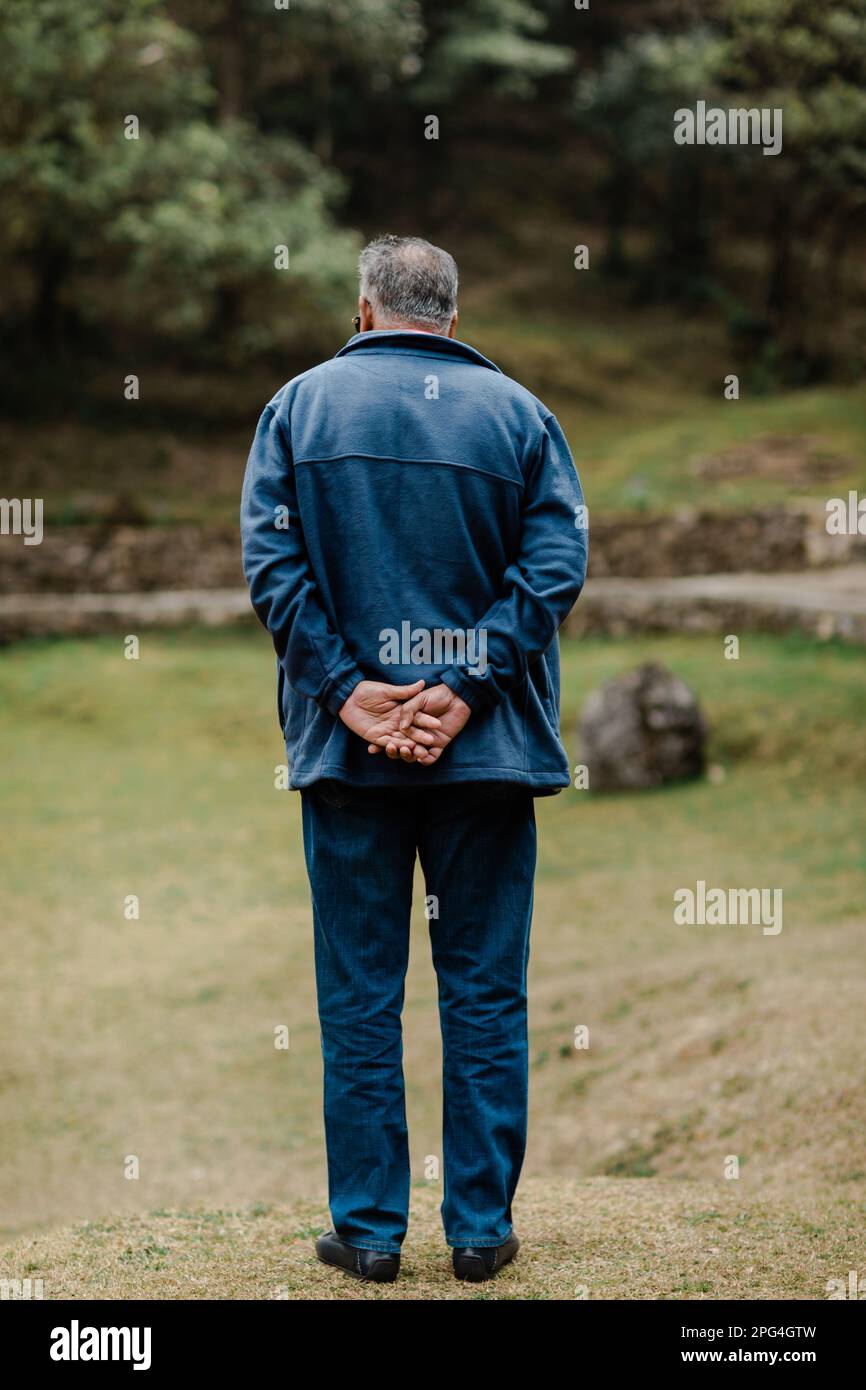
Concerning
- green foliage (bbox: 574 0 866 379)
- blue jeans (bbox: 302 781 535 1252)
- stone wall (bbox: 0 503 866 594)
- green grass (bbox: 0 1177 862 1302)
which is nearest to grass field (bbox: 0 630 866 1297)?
green grass (bbox: 0 1177 862 1302)

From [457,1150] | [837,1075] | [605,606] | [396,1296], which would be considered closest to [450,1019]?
[457,1150]

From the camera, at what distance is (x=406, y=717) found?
269 centimetres

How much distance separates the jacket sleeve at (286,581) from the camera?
2744mm

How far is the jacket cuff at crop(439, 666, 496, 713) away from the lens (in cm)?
272

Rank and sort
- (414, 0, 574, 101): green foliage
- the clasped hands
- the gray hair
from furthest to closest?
(414, 0, 574, 101): green foliage, the gray hair, the clasped hands

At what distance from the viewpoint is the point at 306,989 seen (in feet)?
23.4

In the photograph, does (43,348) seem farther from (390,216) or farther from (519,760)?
(519,760)

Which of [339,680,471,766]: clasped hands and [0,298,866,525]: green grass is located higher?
[0,298,866,525]: green grass

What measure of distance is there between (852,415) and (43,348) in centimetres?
1076

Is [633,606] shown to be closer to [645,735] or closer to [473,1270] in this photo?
[645,735]

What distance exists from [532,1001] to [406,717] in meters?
4.02

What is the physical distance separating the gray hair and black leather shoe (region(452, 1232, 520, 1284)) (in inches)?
69.1

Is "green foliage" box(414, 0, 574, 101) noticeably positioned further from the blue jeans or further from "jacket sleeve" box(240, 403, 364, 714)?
the blue jeans

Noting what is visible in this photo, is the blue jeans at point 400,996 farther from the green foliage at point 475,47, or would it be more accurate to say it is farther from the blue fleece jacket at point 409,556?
the green foliage at point 475,47
